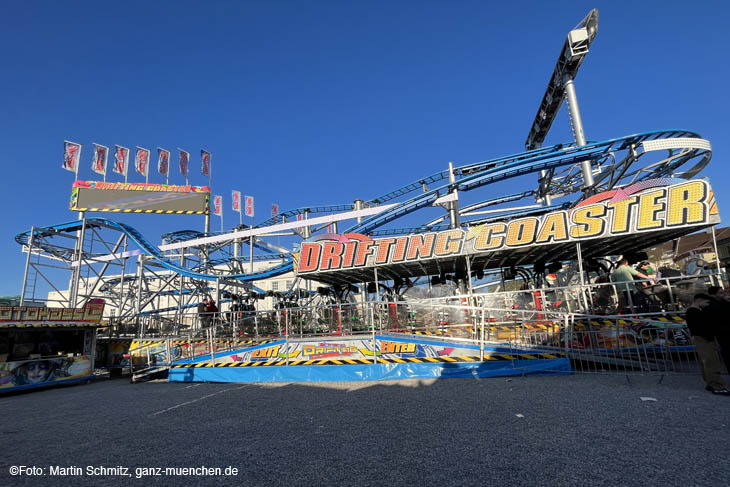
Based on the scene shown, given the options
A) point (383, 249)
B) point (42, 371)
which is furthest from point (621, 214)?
point (42, 371)

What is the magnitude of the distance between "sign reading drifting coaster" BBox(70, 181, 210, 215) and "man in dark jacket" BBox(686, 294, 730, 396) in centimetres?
2714

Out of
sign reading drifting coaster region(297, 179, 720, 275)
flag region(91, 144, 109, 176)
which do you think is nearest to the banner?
flag region(91, 144, 109, 176)

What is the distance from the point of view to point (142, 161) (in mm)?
27938

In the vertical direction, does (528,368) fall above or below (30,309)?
below

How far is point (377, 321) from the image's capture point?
9.77 meters

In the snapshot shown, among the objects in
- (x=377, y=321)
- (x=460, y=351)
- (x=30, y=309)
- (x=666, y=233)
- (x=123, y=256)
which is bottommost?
(x=460, y=351)

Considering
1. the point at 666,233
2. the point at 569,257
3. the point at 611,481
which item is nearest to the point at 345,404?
the point at 611,481

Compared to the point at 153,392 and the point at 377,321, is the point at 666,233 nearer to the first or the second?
the point at 377,321

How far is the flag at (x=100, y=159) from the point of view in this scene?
85.7 ft

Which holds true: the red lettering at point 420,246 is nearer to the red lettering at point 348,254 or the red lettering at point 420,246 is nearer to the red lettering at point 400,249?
the red lettering at point 400,249

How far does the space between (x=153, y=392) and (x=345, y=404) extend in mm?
5693

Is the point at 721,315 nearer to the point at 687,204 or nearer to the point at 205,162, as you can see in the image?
the point at 687,204

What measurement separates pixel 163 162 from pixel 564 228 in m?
28.8

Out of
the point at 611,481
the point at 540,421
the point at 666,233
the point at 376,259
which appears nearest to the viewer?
the point at 611,481
